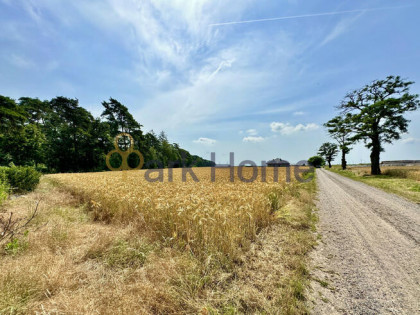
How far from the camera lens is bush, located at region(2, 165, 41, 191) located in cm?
932

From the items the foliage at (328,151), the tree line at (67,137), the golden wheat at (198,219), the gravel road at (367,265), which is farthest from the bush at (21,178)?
the foliage at (328,151)

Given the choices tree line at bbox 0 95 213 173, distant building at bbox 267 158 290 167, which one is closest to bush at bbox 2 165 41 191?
tree line at bbox 0 95 213 173

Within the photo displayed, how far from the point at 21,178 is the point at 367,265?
16.0 m

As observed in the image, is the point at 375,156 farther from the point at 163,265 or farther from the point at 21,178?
the point at 21,178

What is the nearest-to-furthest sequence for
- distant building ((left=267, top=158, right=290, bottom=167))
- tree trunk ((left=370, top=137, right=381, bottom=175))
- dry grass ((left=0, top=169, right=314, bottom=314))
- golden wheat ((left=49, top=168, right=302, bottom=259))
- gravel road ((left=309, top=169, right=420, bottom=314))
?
1. dry grass ((left=0, top=169, right=314, bottom=314))
2. gravel road ((left=309, top=169, right=420, bottom=314))
3. golden wheat ((left=49, top=168, right=302, bottom=259))
4. tree trunk ((left=370, top=137, right=381, bottom=175))
5. distant building ((left=267, top=158, right=290, bottom=167))

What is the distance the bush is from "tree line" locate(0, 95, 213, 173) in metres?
22.4

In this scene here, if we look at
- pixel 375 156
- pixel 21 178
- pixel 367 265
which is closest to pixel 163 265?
pixel 367 265

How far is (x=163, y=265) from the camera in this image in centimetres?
323

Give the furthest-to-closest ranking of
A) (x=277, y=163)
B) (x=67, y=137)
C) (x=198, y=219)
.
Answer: (x=277, y=163) < (x=67, y=137) < (x=198, y=219)

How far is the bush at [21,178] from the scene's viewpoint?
9320 mm

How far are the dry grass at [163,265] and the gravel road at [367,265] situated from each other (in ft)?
1.29

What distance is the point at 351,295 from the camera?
8.96ft

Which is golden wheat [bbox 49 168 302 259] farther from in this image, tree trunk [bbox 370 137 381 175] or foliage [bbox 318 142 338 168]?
foliage [bbox 318 142 338 168]

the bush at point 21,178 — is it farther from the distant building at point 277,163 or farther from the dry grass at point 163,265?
the distant building at point 277,163
